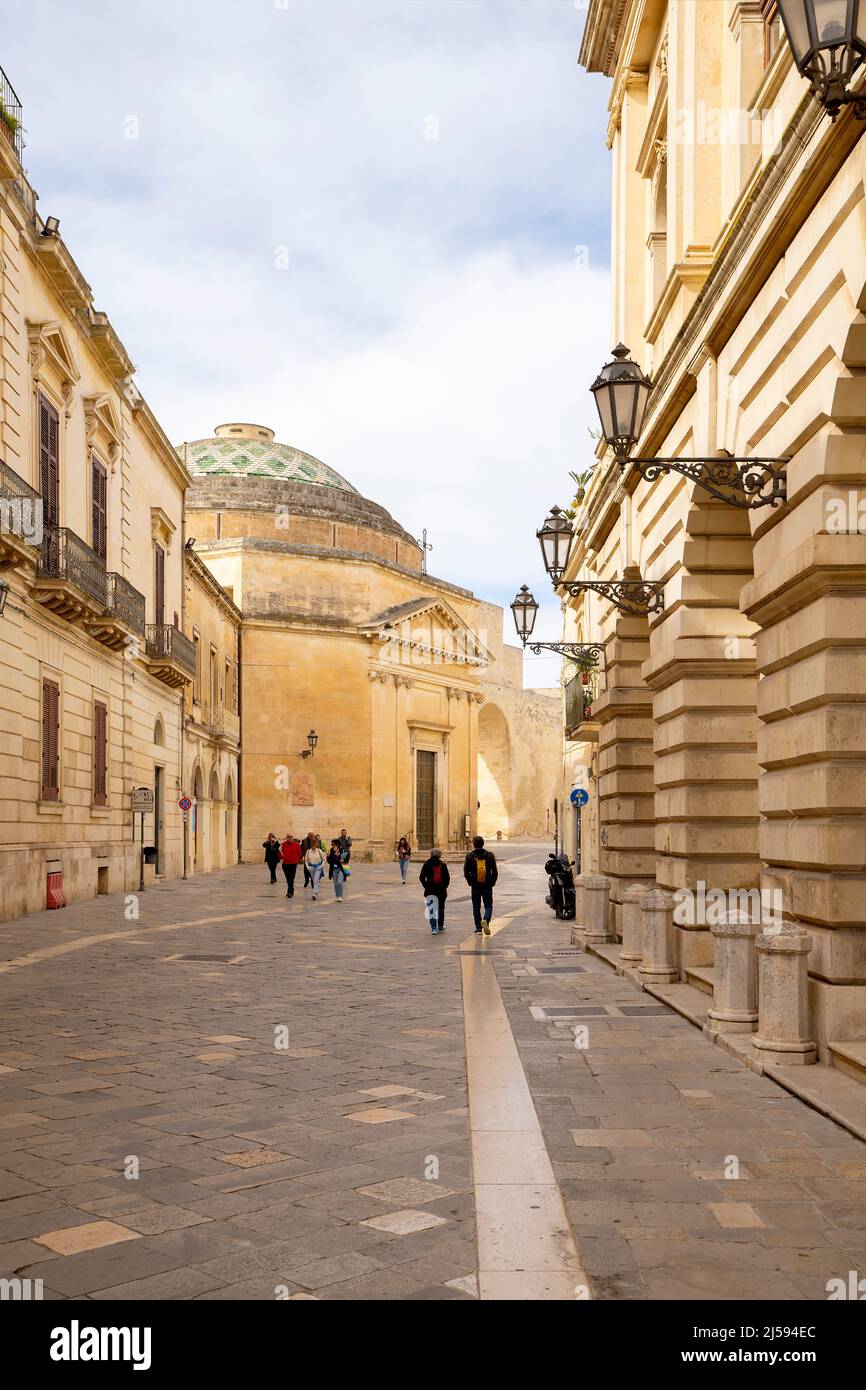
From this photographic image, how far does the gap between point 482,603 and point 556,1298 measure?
65.9 meters

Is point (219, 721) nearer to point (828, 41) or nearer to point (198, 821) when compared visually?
point (198, 821)

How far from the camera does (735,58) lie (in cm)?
1005

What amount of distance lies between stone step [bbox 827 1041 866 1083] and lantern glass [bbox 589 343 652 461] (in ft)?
15.6

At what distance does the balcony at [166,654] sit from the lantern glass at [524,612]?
12.7 m

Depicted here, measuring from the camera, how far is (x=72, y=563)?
1977 cm

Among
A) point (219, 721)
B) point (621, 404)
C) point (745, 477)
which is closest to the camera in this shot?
point (745, 477)

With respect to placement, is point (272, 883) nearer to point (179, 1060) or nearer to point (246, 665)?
point (246, 665)

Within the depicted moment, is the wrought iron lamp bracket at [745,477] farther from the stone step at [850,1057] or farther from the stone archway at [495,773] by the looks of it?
the stone archway at [495,773]

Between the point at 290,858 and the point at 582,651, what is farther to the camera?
the point at 290,858

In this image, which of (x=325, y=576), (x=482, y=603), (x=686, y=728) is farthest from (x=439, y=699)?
(x=686, y=728)

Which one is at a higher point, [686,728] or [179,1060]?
[686,728]

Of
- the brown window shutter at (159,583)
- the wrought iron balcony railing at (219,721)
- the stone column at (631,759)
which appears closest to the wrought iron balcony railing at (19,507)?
the stone column at (631,759)

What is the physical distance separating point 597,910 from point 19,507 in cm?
963

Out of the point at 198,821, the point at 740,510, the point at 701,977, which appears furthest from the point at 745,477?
the point at 198,821
